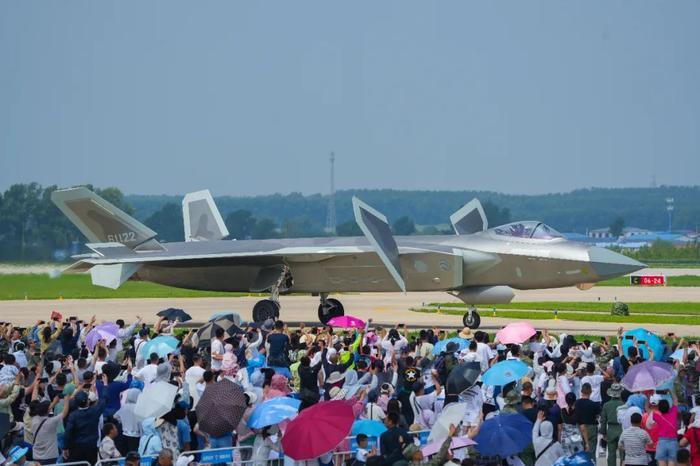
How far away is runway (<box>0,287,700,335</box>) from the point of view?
34406 millimetres

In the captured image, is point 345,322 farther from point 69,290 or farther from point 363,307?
point 69,290

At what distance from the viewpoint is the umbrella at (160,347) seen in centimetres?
1883

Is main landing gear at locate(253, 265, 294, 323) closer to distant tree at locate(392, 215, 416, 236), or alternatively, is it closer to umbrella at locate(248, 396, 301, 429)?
umbrella at locate(248, 396, 301, 429)

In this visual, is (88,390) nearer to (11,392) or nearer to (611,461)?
(11,392)

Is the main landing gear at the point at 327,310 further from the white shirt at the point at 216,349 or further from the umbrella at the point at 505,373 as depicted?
the umbrella at the point at 505,373

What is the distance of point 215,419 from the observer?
13.1 metres

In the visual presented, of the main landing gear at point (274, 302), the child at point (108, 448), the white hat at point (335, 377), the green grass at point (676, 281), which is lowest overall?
the child at point (108, 448)

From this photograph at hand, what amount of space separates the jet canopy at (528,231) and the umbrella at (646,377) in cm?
1789

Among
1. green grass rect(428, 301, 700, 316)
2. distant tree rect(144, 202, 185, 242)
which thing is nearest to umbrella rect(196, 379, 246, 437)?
green grass rect(428, 301, 700, 316)

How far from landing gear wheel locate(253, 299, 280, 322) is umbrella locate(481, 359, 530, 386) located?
1819cm

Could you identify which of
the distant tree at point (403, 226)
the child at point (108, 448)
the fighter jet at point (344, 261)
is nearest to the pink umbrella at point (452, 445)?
the child at point (108, 448)

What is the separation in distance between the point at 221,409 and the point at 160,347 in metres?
6.06

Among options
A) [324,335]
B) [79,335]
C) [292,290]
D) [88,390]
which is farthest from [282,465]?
[292,290]

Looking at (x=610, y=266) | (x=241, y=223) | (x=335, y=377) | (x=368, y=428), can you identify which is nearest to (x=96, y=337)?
(x=335, y=377)
